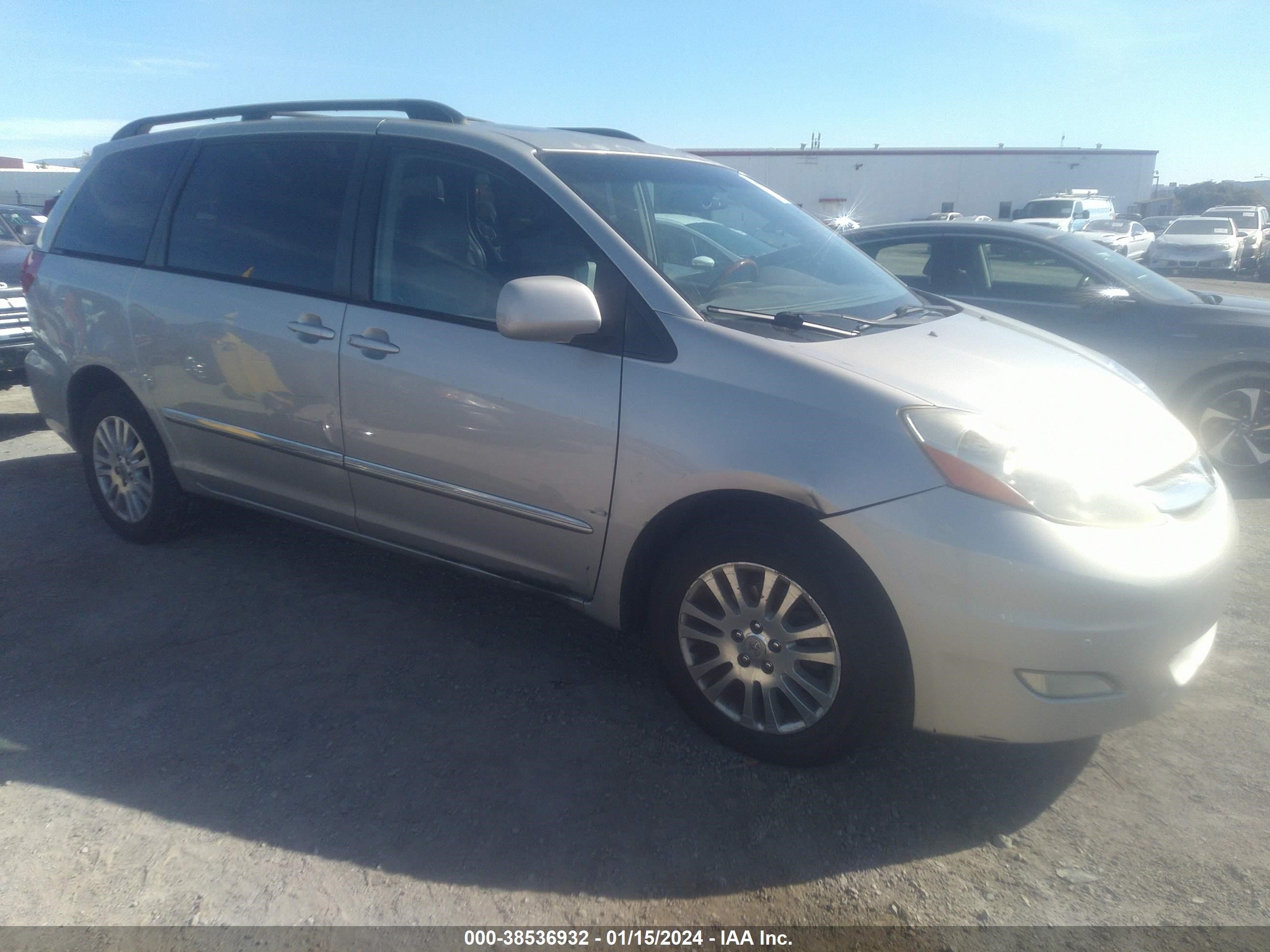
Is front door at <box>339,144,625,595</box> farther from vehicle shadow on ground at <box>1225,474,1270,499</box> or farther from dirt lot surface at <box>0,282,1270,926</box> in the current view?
vehicle shadow on ground at <box>1225,474,1270,499</box>

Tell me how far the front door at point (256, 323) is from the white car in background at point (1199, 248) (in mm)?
27943

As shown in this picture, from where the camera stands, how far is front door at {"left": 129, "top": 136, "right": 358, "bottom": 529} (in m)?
3.54

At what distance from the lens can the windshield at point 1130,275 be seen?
5.96 meters

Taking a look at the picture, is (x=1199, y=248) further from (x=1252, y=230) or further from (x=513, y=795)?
(x=513, y=795)

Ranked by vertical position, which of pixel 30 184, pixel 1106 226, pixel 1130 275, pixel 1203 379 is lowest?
pixel 30 184

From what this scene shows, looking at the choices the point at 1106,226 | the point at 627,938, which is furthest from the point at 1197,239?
the point at 627,938

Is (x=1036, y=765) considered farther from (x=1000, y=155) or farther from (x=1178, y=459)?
(x=1000, y=155)

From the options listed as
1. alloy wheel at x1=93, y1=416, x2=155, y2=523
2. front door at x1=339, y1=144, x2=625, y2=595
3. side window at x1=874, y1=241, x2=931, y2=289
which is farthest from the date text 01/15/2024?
→ side window at x1=874, y1=241, x2=931, y2=289

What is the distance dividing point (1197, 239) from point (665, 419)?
29100 millimetres

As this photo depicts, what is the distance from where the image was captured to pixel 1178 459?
2.89 m

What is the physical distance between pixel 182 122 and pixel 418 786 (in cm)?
361

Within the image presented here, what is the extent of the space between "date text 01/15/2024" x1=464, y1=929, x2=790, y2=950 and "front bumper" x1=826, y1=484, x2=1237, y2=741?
77 centimetres

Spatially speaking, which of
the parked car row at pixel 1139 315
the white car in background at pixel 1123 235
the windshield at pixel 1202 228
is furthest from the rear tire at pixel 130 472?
the windshield at pixel 1202 228

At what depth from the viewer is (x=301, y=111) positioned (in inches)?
159
